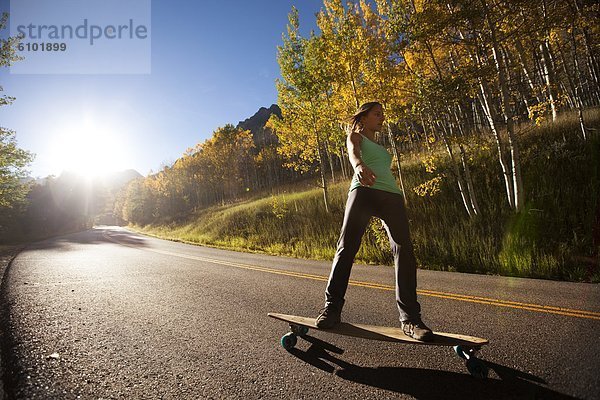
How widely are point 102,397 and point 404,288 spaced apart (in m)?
2.58

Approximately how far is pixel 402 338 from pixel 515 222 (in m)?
7.30

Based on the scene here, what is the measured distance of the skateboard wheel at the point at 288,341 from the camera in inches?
111

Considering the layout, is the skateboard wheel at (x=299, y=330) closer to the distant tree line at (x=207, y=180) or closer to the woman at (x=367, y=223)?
the woman at (x=367, y=223)

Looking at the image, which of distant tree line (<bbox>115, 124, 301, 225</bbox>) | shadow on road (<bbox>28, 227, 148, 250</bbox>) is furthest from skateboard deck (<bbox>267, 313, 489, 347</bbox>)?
distant tree line (<bbox>115, 124, 301, 225</bbox>)

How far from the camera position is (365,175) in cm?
253

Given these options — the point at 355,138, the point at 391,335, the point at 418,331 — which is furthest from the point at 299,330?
the point at 355,138

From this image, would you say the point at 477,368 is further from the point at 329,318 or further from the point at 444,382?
the point at 329,318

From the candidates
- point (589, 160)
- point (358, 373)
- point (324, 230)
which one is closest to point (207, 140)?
point (324, 230)

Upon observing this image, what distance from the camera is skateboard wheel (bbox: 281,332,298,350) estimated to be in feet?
9.23

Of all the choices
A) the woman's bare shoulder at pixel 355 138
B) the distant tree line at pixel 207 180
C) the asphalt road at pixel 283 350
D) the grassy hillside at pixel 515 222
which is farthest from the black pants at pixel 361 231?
the distant tree line at pixel 207 180

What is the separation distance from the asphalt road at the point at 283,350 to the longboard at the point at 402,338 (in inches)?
3.9

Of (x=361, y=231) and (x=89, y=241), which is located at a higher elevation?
(x=361, y=231)

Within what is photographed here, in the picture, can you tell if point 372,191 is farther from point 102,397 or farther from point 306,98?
point 306,98

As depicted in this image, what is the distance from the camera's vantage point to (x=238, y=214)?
24828 millimetres
